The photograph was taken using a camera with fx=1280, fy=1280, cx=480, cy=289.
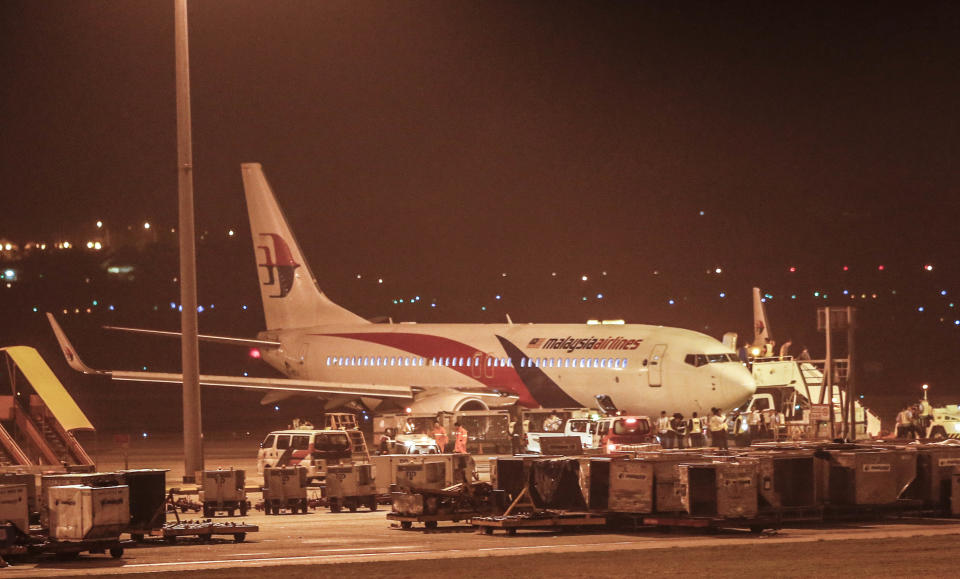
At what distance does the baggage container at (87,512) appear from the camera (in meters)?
18.2

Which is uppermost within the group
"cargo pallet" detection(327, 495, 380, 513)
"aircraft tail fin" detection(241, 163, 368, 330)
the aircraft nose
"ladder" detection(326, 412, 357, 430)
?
"aircraft tail fin" detection(241, 163, 368, 330)

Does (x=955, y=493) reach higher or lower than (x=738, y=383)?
lower

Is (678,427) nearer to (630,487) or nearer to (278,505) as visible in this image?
(278,505)

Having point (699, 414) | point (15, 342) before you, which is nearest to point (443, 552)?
point (699, 414)

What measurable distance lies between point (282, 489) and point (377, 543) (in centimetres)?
597

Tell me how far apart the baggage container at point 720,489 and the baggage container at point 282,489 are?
8391mm

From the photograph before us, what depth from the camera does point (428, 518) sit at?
72.4 ft

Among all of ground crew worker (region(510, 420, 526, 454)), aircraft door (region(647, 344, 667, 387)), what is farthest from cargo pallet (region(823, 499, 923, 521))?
aircraft door (region(647, 344, 667, 387))

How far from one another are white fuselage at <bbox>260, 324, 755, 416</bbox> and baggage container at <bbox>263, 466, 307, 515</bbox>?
1571 centimetres

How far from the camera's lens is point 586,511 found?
71.9ft

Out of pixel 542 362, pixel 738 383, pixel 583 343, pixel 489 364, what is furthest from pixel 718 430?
pixel 489 364

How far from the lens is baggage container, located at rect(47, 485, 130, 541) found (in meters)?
18.2

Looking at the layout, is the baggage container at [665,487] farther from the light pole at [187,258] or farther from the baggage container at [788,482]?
the light pole at [187,258]

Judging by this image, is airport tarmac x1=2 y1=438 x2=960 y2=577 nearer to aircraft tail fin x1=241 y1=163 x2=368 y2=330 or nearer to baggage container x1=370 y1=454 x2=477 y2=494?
baggage container x1=370 y1=454 x2=477 y2=494
